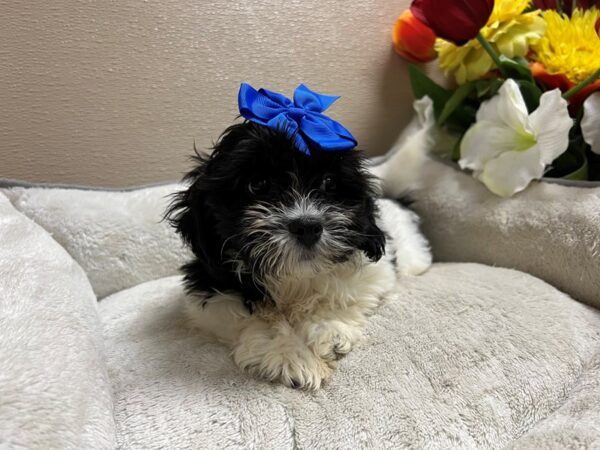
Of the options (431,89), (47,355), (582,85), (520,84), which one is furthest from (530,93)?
(47,355)

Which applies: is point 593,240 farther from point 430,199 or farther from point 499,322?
point 430,199

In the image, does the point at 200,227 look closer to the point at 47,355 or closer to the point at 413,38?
the point at 47,355

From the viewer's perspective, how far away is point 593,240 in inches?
55.8

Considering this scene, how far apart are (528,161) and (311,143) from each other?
0.79 m

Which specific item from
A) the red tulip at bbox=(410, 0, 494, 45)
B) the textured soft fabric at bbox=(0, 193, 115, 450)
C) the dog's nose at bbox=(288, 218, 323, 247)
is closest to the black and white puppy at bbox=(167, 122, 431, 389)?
the dog's nose at bbox=(288, 218, 323, 247)

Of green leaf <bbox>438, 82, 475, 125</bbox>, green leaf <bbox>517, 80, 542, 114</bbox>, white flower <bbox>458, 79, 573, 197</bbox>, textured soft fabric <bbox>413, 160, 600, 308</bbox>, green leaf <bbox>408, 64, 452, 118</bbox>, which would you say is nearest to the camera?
textured soft fabric <bbox>413, 160, 600, 308</bbox>

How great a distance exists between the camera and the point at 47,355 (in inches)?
39.0

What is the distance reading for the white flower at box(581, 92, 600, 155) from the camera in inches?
61.7

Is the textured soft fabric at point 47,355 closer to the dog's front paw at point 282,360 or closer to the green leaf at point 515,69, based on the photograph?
the dog's front paw at point 282,360

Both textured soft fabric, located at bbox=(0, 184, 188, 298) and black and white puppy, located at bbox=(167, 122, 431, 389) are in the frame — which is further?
textured soft fabric, located at bbox=(0, 184, 188, 298)

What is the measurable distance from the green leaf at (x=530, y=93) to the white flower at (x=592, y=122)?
6.8 inches

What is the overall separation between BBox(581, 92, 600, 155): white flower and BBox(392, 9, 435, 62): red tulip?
1.98ft

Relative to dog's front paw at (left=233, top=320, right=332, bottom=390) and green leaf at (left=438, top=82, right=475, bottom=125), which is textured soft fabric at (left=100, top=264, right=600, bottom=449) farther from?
green leaf at (left=438, top=82, right=475, bottom=125)

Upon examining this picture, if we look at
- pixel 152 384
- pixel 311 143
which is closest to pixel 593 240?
pixel 311 143
